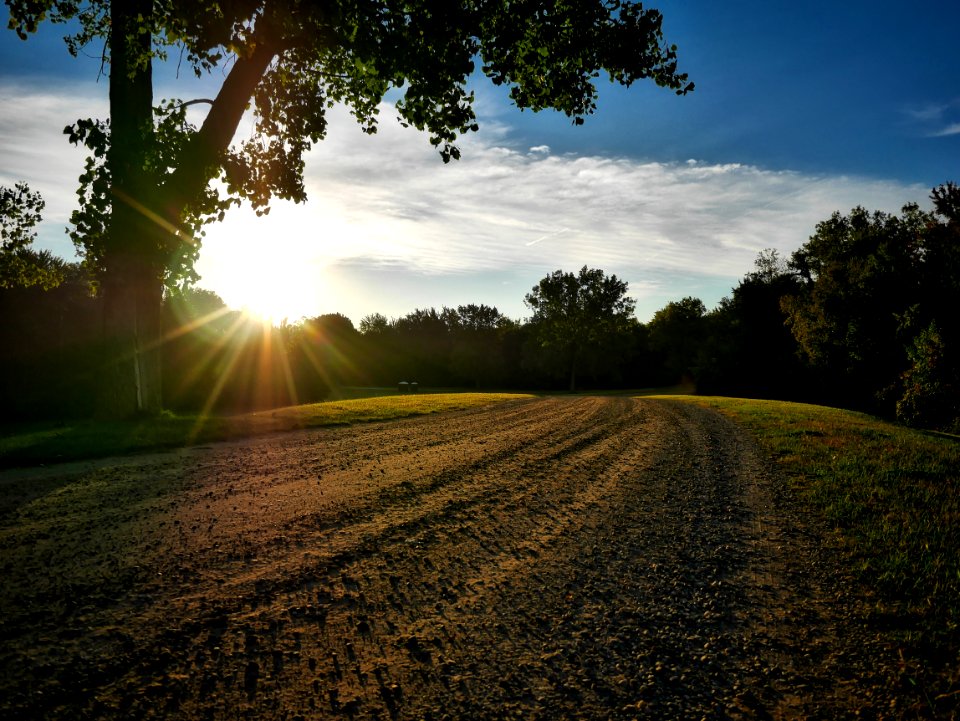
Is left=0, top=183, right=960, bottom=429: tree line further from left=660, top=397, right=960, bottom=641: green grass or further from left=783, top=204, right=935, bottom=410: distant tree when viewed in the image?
left=660, top=397, right=960, bottom=641: green grass

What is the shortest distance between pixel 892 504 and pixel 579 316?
189 feet

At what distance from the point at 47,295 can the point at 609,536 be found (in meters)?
32.8

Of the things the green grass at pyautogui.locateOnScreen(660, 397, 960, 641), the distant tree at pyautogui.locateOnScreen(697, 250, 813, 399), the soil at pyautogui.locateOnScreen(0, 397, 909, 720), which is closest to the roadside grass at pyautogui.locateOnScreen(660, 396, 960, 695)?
the green grass at pyautogui.locateOnScreen(660, 397, 960, 641)

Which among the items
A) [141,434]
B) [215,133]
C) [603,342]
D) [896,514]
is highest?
[215,133]

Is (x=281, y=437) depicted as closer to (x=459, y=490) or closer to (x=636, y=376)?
(x=459, y=490)

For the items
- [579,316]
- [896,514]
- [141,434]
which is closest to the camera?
[896,514]

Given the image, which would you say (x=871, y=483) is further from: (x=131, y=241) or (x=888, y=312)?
(x=888, y=312)

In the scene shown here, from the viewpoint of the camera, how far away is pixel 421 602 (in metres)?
3.73

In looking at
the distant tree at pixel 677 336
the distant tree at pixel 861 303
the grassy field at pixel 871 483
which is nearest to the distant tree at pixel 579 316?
the distant tree at pixel 677 336

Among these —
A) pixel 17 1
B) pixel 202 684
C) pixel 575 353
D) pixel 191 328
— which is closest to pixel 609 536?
pixel 202 684

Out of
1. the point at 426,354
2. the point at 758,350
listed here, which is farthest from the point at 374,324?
the point at 758,350

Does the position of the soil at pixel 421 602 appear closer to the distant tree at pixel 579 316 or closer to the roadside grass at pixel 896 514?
the roadside grass at pixel 896 514

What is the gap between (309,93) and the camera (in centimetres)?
1489

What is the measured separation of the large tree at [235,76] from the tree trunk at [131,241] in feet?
0.10
